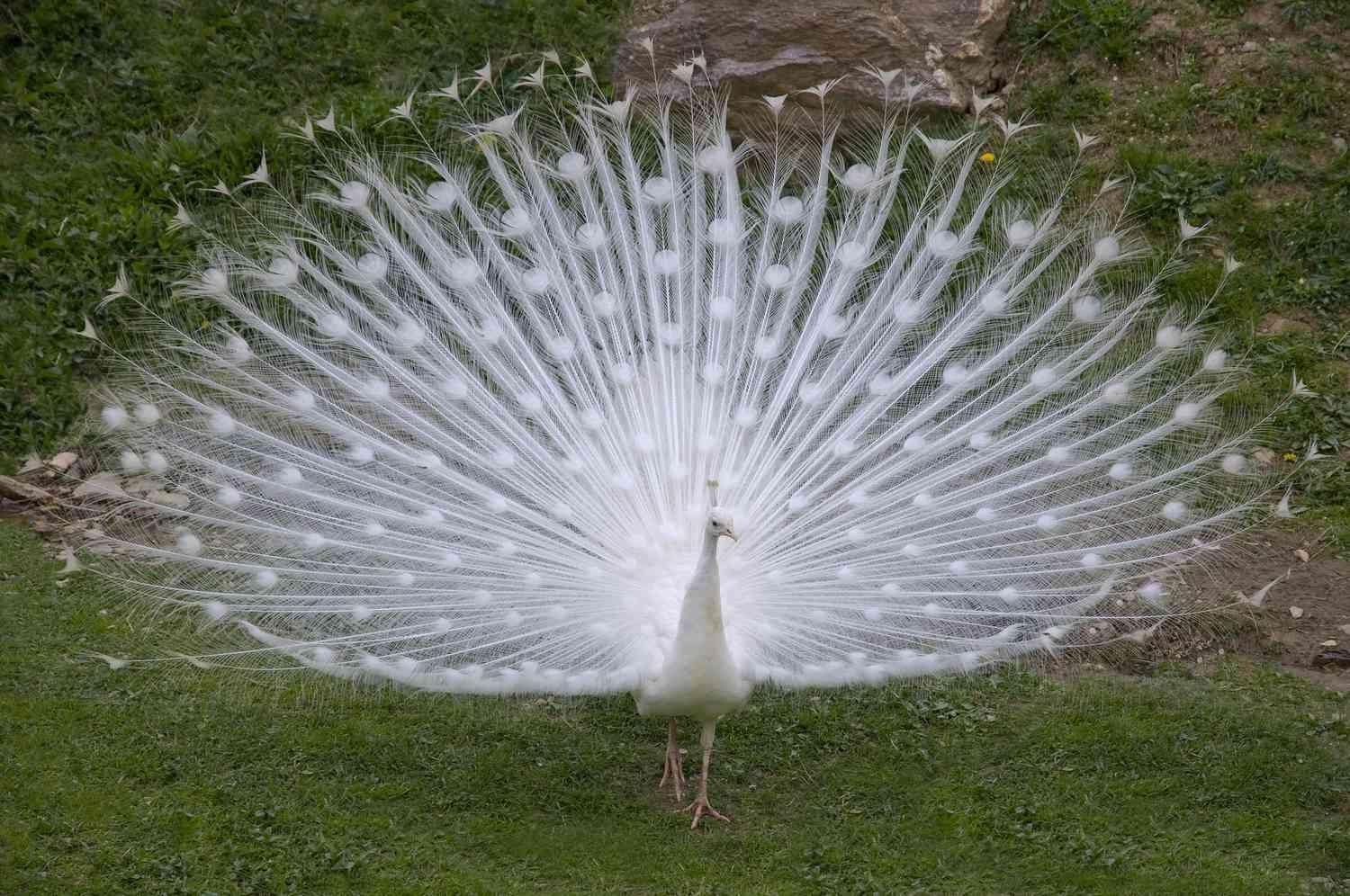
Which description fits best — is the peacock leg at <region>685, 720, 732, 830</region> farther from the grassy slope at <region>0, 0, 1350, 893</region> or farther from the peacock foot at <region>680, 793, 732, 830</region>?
the grassy slope at <region>0, 0, 1350, 893</region>

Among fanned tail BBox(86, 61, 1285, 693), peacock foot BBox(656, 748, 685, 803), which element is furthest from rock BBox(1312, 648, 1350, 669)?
peacock foot BBox(656, 748, 685, 803)

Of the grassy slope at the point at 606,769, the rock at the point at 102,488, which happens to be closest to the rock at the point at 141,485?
the rock at the point at 102,488

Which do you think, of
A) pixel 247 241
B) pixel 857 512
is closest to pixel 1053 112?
pixel 857 512

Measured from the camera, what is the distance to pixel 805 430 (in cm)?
Answer: 568

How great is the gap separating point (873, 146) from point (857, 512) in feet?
5.97

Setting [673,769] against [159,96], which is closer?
[673,769]

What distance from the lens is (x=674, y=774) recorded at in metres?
5.81

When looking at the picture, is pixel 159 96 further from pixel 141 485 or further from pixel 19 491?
pixel 141 485

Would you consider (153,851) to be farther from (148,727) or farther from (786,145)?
(786,145)

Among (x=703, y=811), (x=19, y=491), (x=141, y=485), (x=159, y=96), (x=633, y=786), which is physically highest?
(x=159, y=96)

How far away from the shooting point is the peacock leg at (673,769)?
576 centimetres

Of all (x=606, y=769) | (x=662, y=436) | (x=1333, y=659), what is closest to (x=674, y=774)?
(x=606, y=769)

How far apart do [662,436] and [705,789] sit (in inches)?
55.5

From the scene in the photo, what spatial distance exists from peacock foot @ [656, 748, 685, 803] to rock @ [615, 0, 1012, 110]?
4283 mm
